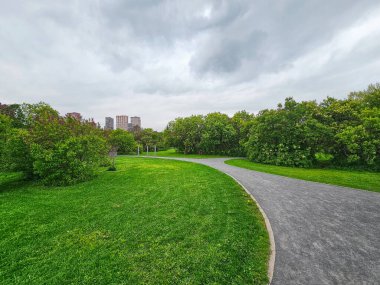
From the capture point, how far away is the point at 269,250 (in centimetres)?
377

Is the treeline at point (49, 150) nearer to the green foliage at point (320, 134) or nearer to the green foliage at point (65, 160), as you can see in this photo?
the green foliage at point (65, 160)

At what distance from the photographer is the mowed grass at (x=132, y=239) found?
3086 millimetres

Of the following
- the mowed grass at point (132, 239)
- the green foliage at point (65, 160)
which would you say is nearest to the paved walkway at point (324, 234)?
the mowed grass at point (132, 239)

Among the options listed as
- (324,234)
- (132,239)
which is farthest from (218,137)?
(132,239)

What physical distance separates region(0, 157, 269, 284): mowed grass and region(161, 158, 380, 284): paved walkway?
518 mm

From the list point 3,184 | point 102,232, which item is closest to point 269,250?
point 102,232

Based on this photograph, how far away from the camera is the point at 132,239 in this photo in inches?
165

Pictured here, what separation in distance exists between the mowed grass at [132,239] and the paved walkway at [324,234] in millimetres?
518

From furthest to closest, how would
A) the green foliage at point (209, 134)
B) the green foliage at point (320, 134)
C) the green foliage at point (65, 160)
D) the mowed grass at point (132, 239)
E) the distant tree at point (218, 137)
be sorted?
the green foliage at point (209, 134), the distant tree at point (218, 137), the green foliage at point (320, 134), the green foliage at point (65, 160), the mowed grass at point (132, 239)

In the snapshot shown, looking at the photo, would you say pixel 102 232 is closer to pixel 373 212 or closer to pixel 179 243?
pixel 179 243

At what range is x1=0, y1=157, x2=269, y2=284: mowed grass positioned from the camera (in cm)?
309

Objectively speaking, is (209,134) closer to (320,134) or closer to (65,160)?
(320,134)

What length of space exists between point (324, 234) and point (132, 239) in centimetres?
479

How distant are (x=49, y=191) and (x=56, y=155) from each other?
5.96 ft
